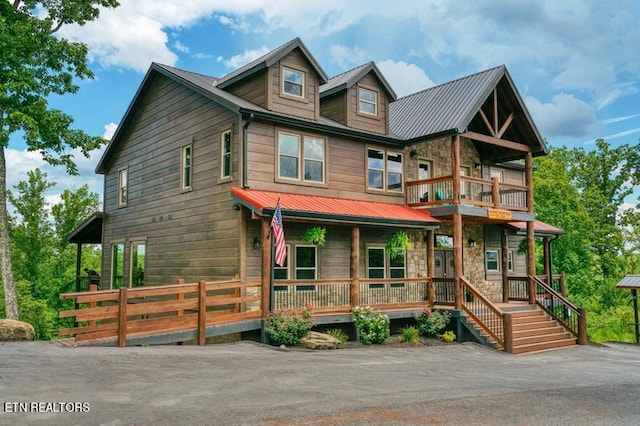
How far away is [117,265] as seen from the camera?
23.4 m

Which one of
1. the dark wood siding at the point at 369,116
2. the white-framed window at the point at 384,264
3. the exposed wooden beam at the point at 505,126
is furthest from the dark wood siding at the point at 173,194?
the exposed wooden beam at the point at 505,126

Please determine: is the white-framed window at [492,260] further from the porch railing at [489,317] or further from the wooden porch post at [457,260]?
the wooden porch post at [457,260]

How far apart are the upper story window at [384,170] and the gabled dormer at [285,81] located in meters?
2.97

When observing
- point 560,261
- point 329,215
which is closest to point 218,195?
point 329,215

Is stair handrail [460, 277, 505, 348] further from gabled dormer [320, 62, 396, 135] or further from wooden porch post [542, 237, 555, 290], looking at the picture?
wooden porch post [542, 237, 555, 290]

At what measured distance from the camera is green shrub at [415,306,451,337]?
1766cm

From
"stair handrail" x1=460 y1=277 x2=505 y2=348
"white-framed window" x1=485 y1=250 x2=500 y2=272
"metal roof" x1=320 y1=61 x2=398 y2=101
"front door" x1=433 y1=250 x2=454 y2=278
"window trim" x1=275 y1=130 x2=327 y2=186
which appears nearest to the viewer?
"stair handrail" x1=460 y1=277 x2=505 y2=348

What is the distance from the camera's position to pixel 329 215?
1588cm

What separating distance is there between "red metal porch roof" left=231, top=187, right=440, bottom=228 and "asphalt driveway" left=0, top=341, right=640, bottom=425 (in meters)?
3.88

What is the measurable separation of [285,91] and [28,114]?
1206 centimetres

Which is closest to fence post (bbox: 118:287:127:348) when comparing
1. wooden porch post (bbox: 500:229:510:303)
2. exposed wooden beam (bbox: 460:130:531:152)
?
exposed wooden beam (bbox: 460:130:531:152)

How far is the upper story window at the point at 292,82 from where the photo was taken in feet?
58.4

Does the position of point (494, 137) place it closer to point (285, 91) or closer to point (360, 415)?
point (285, 91)

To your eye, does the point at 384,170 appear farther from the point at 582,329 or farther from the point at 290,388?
the point at 290,388
